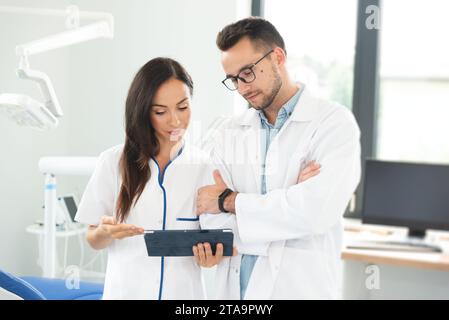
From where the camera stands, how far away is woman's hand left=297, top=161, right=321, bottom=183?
100cm

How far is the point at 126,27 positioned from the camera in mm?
1910

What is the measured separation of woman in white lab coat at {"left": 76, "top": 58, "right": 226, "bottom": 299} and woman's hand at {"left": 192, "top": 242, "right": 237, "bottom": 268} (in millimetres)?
81

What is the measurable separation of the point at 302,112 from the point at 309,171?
0.13 m

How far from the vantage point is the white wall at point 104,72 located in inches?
71.3

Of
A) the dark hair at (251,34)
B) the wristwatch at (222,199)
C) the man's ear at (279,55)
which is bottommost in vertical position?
the wristwatch at (222,199)

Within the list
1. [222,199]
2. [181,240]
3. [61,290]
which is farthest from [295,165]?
[61,290]

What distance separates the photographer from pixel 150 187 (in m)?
1.10

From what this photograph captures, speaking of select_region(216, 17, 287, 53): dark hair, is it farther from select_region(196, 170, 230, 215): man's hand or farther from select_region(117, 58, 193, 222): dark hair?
select_region(196, 170, 230, 215): man's hand

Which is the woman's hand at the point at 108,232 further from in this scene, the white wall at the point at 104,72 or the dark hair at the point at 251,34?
the white wall at the point at 104,72

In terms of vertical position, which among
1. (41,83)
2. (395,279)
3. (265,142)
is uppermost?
(41,83)

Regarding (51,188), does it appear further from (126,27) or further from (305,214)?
(305,214)

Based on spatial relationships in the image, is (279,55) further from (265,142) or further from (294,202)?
(294,202)

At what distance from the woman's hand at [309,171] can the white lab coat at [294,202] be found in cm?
1

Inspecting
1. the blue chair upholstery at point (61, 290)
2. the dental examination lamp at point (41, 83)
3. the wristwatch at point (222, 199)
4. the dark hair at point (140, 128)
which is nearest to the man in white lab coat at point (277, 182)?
the wristwatch at point (222, 199)
